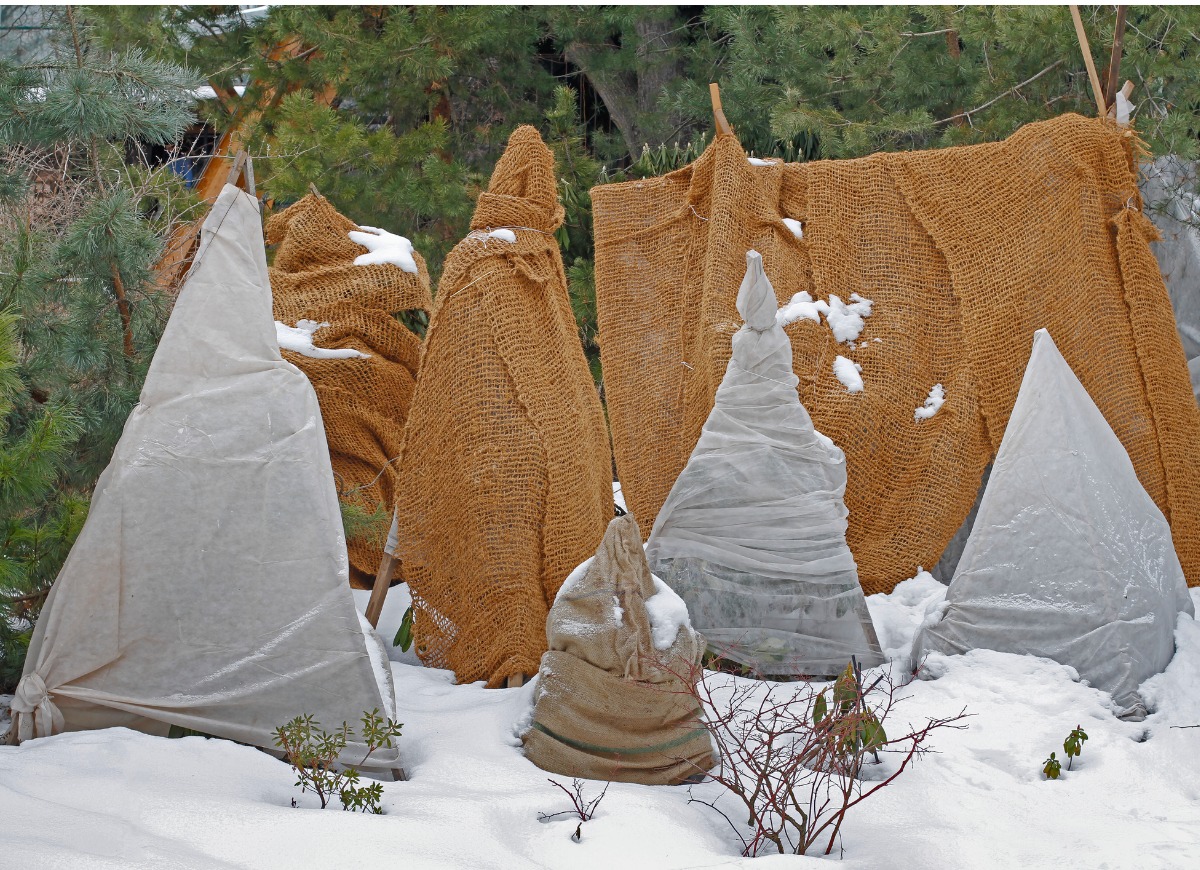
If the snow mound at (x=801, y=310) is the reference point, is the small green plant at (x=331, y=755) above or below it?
below

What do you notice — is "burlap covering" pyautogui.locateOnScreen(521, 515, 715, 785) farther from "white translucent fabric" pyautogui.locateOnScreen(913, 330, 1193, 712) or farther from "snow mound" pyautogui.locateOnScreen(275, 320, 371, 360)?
"snow mound" pyautogui.locateOnScreen(275, 320, 371, 360)

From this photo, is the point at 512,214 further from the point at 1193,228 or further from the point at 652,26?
the point at 652,26

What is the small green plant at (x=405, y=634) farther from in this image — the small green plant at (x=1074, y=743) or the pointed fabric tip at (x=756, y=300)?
the small green plant at (x=1074, y=743)

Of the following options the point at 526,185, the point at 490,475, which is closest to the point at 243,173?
the point at 526,185

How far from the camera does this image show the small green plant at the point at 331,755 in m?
2.81

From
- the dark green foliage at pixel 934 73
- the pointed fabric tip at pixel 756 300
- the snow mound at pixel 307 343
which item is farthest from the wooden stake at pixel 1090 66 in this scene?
the snow mound at pixel 307 343

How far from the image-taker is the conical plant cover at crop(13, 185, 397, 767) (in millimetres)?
3162

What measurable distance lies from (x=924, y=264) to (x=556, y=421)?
1.77m

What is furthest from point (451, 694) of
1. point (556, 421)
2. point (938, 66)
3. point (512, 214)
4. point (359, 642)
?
point (938, 66)

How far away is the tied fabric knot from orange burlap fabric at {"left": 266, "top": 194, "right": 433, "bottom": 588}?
155 cm

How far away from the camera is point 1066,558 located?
378 centimetres

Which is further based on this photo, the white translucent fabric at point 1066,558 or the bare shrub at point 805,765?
the white translucent fabric at point 1066,558

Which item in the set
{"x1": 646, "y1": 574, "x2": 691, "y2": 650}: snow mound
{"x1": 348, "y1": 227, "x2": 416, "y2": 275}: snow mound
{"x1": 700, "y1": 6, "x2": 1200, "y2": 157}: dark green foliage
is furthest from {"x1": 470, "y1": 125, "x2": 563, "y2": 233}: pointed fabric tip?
{"x1": 700, "y1": 6, "x2": 1200, "y2": 157}: dark green foliage

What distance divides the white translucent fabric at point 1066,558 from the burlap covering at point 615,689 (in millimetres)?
A: 1098
